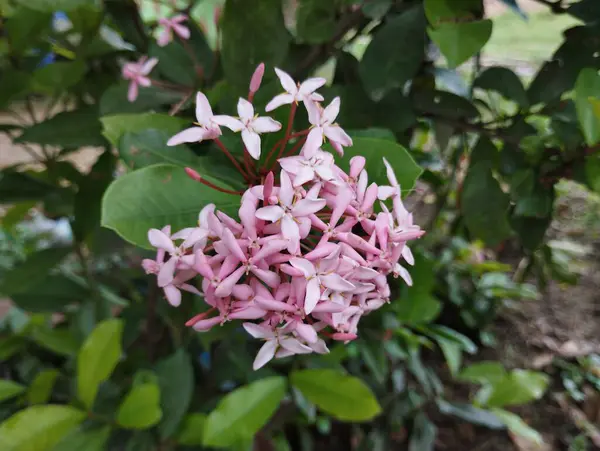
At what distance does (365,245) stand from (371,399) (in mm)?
392

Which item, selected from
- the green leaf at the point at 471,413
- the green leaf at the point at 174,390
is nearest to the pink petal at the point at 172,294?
the green leaf at the point at 174,390

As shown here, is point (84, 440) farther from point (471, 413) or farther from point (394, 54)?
point (471, 413)

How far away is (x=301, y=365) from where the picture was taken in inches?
32.3

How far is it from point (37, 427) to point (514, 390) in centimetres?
84

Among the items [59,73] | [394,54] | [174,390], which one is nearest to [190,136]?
[394,54]

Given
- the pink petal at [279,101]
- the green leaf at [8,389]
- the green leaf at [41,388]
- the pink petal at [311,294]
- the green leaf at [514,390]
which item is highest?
the pink petal at [279,101]

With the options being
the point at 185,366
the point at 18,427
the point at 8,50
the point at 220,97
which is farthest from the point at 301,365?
the point at 8,50

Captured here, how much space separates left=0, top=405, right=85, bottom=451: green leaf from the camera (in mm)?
564

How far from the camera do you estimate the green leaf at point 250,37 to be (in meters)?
0.43

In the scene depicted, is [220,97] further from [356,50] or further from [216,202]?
[356,50]

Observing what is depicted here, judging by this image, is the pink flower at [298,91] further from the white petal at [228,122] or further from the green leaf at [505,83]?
the green leaf at [505,83]

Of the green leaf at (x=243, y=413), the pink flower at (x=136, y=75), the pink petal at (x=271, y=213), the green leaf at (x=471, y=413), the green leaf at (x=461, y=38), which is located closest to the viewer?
the pink petal at (x=271, y=213)

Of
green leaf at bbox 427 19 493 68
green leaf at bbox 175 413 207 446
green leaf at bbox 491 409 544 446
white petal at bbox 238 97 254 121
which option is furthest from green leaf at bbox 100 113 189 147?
green leaf at bbox 491 409 544 446

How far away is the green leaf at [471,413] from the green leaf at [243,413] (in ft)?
1.44
